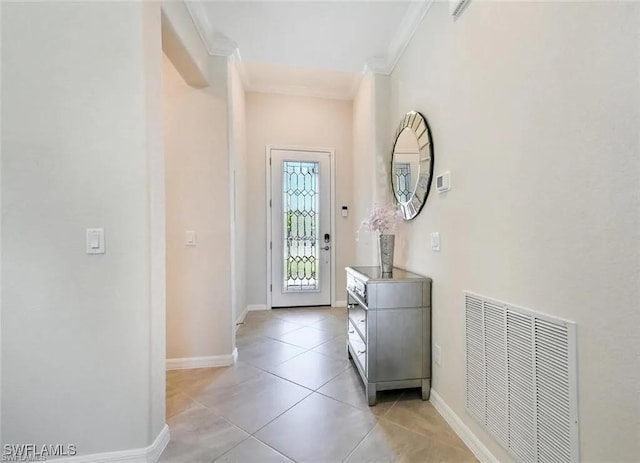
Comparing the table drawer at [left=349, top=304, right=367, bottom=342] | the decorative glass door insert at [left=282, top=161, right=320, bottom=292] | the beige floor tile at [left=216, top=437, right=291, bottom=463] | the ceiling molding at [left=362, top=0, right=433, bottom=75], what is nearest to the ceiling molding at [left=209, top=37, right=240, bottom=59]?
the ceiling molding at [left=362, top=0, right=433, bottom=75]

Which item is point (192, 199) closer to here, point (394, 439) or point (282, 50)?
point (282, 50)

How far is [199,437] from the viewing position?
5.36ft

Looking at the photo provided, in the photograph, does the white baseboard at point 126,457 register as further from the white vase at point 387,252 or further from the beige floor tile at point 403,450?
the white vase at point 387,252

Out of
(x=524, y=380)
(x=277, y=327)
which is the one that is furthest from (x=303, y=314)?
(x=524, y=380)

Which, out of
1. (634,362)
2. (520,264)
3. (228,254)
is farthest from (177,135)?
(634,362)

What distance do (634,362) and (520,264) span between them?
1.53ft

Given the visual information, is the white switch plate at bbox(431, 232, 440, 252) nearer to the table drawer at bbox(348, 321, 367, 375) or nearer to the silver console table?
the silver console table

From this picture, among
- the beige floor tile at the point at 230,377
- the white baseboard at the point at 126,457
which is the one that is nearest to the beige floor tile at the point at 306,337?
the beige floor tile at the point at 230,377

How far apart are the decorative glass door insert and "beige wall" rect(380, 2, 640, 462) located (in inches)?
107

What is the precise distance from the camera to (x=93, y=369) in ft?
4.66

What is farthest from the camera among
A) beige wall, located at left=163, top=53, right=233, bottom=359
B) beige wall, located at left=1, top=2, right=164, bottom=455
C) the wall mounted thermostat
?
beige wall, located at left=163, top=53, right=233, bottom=359

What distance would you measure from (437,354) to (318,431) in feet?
2.97

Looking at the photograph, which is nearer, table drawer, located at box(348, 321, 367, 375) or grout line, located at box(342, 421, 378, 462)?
grout line, located at box(342, 421, 378, 462)

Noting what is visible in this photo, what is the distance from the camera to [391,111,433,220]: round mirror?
206 centimetres
